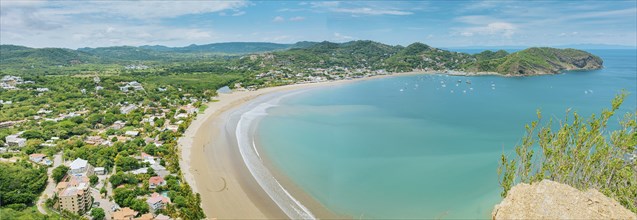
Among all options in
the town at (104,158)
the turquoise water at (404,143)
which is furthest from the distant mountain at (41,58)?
the turquoise water at (404,143)

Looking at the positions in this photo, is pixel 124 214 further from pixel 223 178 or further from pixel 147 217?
pixel 223 178

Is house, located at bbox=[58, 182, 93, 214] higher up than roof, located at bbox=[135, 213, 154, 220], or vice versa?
house, located at bbox=[58, 182, 93, 214]

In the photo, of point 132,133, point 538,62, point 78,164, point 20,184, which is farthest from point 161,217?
point 538,62

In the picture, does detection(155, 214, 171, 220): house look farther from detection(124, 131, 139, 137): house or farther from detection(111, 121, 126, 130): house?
detection(111, 121, 126, 130): house

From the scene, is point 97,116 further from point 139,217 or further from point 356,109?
point 356,109

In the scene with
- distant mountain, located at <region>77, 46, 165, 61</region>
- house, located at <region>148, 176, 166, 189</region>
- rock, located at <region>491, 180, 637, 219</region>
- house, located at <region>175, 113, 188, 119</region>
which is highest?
rock, located at <region>491, 180, 637, 219</region>

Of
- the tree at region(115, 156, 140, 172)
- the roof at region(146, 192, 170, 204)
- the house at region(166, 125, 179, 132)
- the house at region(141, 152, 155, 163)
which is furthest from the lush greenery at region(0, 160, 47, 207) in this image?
the house at region(166, 125, 179, 132)
